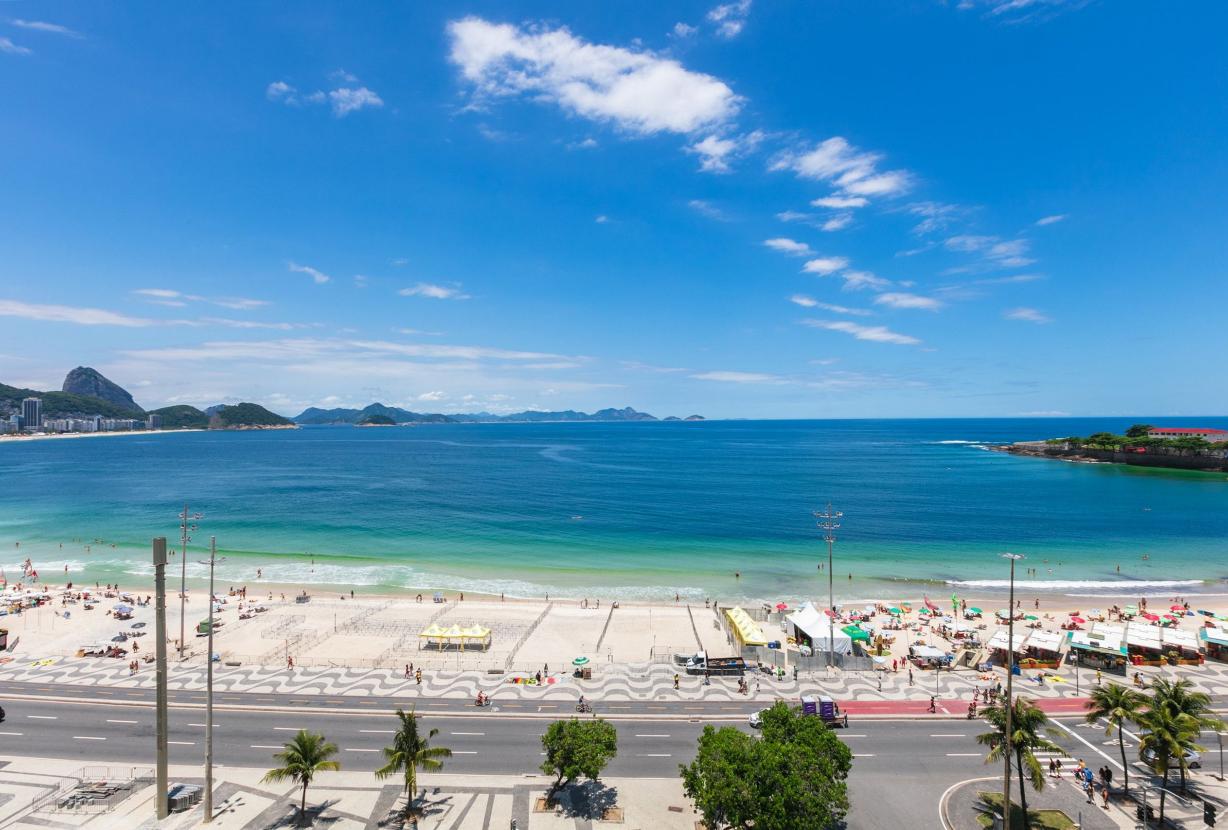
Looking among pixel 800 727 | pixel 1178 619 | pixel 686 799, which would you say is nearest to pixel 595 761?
pixel 686 799

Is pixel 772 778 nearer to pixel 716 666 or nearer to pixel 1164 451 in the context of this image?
pixel 716 666

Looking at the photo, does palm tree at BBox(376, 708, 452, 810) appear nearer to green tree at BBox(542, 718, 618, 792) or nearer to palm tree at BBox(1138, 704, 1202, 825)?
green tree at BBox(542, 718, 618, 792)

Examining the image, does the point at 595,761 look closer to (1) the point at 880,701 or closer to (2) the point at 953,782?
(2) the point at 953,782

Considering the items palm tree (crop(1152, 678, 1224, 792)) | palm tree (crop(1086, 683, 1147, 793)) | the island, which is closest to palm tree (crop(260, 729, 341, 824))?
palm tree (crop(1086, 683, 1147, 793))

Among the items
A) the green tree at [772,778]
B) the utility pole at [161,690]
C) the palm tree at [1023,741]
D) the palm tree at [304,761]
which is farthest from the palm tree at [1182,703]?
the utility pole at [161,690]

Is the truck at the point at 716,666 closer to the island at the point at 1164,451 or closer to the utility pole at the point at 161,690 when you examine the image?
the utility pole at the point at 161,690

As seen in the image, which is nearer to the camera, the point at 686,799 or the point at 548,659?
the point at 686,799
